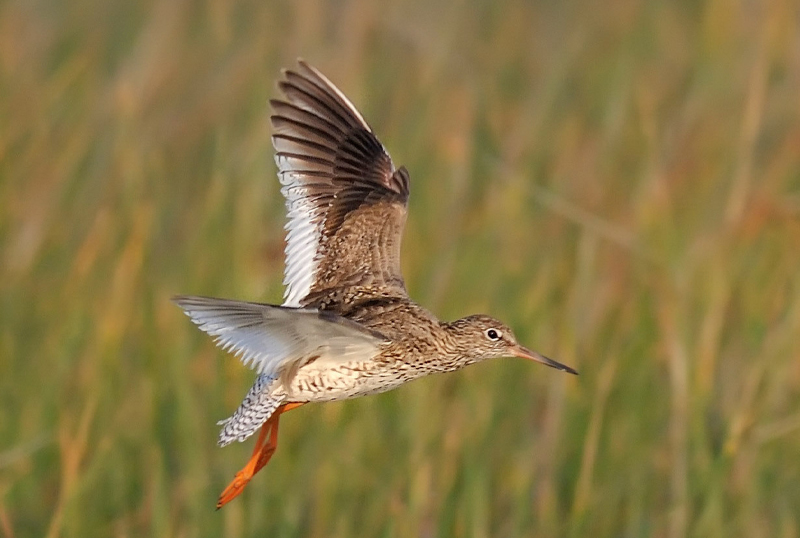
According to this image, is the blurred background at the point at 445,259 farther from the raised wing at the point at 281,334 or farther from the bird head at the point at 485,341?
the raised wing at the point at 281,334

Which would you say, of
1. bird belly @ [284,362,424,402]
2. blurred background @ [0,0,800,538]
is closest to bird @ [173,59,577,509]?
bird belly @ [284,362,424,402]

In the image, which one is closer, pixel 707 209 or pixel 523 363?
pixel 523 363

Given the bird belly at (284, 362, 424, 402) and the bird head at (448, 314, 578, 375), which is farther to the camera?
the bird head at (448, 314, 578, 375)

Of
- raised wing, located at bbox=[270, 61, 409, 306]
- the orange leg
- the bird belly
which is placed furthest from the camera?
raised wing, located at bbox=[270, 61, 409, 306]

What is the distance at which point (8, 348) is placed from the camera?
6.21m

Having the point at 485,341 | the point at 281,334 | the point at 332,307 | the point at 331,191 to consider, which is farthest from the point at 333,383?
the point at 331,191

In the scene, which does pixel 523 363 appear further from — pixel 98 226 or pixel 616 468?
pixel 98 226

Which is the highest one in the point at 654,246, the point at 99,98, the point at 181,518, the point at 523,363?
the point at 99,98

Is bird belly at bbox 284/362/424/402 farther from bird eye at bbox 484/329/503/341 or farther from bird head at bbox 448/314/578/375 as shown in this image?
bird eye at bbox 484/329/503/341

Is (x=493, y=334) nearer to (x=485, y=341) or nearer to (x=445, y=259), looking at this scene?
(x=485, y=341)

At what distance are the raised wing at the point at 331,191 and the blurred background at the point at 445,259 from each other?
80 cm

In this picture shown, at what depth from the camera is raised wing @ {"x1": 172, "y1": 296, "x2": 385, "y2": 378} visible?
13.4 feet

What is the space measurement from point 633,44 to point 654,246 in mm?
1749

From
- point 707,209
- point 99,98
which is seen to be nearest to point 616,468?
point 707,209
